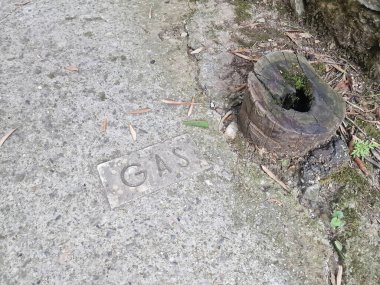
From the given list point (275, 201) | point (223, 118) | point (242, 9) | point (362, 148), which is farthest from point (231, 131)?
point (242, 9)

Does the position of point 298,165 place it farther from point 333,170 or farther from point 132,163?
point 132,163

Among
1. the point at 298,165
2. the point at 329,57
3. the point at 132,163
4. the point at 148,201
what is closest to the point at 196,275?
the point at 148,201

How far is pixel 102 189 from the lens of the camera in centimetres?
235

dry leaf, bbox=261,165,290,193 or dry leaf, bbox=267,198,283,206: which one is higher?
dry leaf, bbox=261,165,290,193

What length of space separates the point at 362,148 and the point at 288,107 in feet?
1.96

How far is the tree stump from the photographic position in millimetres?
2217

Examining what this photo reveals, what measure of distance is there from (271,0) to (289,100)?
1446mm

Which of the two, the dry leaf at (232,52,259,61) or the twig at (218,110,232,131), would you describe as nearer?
the twig at (218,110,232,131)

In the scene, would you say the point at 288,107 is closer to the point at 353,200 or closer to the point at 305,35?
the point at 353,200

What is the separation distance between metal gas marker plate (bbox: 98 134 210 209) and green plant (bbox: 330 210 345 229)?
2.70 feet

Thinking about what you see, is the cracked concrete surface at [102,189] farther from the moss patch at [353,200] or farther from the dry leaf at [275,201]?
the moss patch at [353,200]

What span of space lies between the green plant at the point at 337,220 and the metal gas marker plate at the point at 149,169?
0.82 m

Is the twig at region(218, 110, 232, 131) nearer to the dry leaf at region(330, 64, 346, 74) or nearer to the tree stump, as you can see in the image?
the tree stump

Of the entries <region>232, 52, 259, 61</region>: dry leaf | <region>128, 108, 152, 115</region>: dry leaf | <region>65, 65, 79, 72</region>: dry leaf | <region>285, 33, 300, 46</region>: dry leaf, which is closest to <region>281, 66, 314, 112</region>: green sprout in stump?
<region>232, 52, 259, 61</region>: dry leaf
